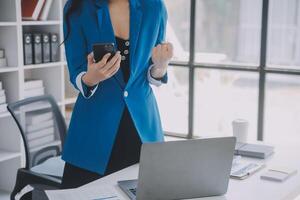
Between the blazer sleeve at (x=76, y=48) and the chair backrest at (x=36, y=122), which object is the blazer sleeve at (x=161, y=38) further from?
the chair backrest at (x=36, y=122)

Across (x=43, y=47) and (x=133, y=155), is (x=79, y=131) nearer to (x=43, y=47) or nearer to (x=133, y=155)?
(x=133, y=155)

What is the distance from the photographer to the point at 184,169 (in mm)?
1528

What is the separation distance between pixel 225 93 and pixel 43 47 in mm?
1467

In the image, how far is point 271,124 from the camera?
146 inches

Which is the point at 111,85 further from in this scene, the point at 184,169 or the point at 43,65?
the point at 43,65

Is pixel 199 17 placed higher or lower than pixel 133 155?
higher

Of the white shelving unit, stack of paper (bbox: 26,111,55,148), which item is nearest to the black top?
stack of paper (bbox: 26,111,55,148)

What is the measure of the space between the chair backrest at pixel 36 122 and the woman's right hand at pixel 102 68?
0.89 metres

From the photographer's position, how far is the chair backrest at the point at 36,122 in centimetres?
259

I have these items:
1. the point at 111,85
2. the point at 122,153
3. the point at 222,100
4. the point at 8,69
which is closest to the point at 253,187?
the point at 122,153

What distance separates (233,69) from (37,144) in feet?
5.47

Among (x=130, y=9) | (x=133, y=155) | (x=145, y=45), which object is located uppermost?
(x=130, y=9)

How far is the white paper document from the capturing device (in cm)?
156

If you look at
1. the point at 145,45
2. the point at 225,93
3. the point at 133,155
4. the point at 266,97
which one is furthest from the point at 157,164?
the point at 225,93
